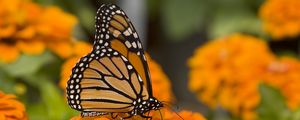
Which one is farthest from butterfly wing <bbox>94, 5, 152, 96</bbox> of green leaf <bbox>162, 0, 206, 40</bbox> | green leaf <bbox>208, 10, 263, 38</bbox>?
green leaf <bbox>162, 0, 206, 40</bbox>

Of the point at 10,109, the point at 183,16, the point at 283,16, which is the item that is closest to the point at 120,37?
the point at 10,109

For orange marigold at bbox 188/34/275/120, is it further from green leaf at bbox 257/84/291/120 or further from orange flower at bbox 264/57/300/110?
green leaf at bbox 257/84/291/120

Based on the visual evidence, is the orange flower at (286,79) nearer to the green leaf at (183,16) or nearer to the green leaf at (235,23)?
the green leaf at (235,23)

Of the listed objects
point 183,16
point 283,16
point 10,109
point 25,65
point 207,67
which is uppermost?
point 183,16

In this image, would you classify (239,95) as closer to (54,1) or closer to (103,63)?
(103,63)

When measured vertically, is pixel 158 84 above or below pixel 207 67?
below

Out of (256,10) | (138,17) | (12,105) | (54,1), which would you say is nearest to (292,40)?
(256,10)

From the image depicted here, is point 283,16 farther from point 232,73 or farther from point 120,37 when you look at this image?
point 120,37
